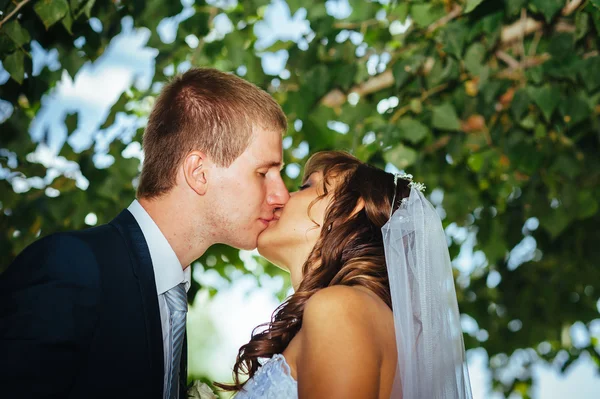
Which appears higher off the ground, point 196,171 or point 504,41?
point 196,171

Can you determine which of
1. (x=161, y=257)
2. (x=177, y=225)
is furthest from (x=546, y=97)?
(x=161, y=257)

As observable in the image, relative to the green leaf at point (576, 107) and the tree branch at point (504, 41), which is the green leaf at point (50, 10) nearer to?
the tree branch at point (504, 41)

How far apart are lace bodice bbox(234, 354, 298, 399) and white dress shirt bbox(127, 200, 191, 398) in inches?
14.3

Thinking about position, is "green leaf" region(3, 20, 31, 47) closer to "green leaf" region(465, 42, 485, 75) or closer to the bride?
the bride

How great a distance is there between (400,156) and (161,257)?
2034 mm

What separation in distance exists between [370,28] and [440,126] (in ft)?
3.70

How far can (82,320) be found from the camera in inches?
91.4

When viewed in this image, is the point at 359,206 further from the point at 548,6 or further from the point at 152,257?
the point at 548,6

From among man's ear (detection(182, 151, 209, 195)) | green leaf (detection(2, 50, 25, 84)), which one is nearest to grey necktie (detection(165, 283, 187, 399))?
man's ear (detection(182, 151, 209, 195))

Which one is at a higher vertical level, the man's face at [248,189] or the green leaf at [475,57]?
the man's face at [248,189]

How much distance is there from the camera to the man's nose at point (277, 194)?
311 centimetres

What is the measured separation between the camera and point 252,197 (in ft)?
9.77

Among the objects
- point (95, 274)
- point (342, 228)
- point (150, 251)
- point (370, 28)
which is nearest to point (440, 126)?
point (370, 28)

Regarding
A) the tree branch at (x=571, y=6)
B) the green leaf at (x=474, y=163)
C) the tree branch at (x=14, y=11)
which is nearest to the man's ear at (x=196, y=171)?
the tree branch at (x=14, y=11)
